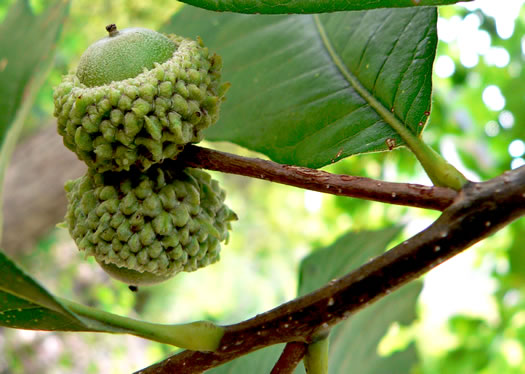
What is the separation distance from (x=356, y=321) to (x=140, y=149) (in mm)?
863

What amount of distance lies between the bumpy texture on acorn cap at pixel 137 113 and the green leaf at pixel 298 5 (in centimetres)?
11

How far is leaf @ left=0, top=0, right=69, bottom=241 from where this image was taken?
128 centimetres

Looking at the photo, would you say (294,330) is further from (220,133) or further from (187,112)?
(220,133)

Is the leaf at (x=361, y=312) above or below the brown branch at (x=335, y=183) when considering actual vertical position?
below

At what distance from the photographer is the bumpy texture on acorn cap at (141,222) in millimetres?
A: 840

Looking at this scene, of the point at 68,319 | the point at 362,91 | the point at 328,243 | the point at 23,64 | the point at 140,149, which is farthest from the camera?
the point at 328,243

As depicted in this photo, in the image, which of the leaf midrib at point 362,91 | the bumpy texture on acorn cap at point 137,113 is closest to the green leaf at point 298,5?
the bumpy texture on acorn cap at point 137,113

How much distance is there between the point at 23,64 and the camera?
1.37 meters

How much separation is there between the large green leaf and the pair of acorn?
0.40 meters

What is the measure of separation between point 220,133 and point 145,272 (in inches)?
13.2

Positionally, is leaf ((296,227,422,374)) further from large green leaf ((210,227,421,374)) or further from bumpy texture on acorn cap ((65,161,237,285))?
bumpy texture on acorn cap ((65,161,237,285))

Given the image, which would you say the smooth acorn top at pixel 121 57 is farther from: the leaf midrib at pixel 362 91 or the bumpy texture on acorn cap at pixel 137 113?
the leaf midrib at pixel 362 91

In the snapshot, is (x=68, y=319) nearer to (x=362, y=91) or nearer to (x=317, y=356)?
(x=317, y=356)

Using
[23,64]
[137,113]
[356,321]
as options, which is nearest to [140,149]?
[137,113]
